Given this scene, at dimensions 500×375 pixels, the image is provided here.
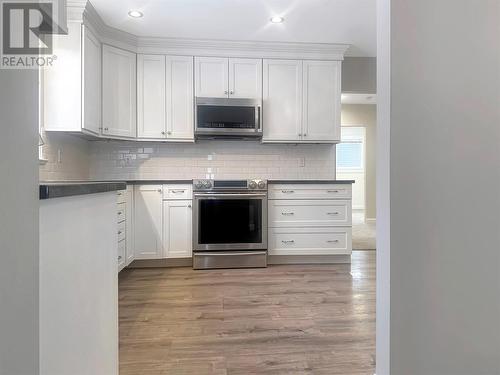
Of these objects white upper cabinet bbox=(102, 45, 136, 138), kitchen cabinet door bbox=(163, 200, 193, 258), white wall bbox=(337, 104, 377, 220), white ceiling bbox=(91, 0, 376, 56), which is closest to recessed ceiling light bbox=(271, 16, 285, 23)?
white ceiling bbox=(91, 0, 376, 56)

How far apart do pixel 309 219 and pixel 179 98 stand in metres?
2.05

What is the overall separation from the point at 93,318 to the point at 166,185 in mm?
2328

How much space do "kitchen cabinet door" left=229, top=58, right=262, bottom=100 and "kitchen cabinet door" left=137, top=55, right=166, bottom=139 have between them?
2.62ft

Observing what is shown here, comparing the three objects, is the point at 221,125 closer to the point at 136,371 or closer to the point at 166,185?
the point at 166,185

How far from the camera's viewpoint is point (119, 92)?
11.1ft

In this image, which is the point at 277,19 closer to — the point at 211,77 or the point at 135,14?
the point at 211,77

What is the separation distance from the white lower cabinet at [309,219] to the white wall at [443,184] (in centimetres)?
235

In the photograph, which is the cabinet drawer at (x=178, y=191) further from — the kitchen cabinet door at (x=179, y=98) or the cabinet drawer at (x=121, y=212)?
the kitchen cabinet door at (x=179, y=98)

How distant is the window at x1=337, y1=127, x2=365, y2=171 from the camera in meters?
7.88

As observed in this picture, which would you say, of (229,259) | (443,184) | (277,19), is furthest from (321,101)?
(443,184)

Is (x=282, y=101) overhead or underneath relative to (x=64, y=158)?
overhead

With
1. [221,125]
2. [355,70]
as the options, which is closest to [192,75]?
A: [221,125]

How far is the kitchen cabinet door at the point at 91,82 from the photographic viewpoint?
293 centimetres

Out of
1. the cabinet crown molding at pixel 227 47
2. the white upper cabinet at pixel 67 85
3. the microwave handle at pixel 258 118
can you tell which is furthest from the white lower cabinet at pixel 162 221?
the cabinet crown molding at pixel 227 47
